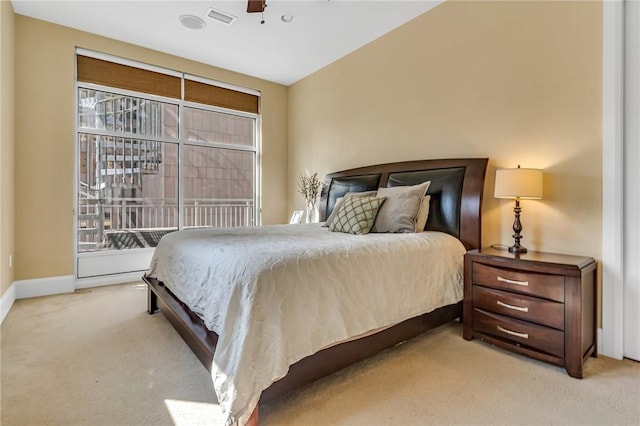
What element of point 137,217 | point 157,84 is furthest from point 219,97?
point 137,217

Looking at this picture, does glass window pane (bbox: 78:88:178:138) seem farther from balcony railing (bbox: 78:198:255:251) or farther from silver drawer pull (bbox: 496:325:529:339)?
silver drawer pull (bbox: 496:325:529:339)

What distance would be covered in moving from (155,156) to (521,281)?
434cm

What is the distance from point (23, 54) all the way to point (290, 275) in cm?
398

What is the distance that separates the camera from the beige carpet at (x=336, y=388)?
1497 mm

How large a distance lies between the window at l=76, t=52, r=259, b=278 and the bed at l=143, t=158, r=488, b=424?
5.87 feet

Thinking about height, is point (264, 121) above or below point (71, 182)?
above

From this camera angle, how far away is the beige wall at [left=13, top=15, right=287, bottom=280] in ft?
10.9

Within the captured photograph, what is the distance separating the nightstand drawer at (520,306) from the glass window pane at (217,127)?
157 inches

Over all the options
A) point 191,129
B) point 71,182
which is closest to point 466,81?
point 191,129

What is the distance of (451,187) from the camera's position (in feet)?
9.09

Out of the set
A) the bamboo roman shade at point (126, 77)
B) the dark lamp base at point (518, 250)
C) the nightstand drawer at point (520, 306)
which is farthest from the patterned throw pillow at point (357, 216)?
the bamboo roman shade at point (126, 77)

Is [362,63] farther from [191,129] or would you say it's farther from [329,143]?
[191,129]

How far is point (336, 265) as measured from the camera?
172 centimetres

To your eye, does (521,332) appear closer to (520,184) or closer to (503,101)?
(520,184)
